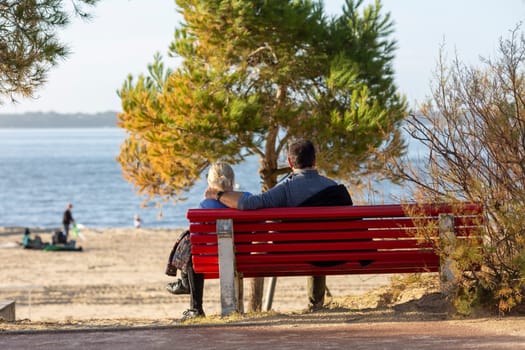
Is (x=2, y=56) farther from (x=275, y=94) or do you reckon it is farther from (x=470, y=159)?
(x=275, y=94)

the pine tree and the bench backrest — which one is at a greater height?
the pine tree

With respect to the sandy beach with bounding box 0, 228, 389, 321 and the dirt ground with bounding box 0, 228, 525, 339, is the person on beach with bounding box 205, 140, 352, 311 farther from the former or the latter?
the sandy beach with bounding box 0, 228, 389, 321

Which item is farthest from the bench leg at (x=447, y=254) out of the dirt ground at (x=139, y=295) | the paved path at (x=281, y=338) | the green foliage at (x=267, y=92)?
the green foliage at (x=267, y=92)

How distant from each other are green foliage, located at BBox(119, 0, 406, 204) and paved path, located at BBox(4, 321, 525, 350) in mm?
5781

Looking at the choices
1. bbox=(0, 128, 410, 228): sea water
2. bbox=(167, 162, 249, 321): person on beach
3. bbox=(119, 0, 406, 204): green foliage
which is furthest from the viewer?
bbox=(0, 128, 410, 228): sea water

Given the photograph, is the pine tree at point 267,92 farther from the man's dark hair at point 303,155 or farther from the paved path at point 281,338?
the paved path at point 281,338

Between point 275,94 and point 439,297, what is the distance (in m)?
6.28

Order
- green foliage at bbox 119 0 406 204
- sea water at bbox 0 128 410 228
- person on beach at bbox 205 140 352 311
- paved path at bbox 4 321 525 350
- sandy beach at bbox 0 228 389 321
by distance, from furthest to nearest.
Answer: sea water at bbox 0 128 410 228
sandy beach at bbox 0 228 389 321
green foliage at bbox 119 0 406 204
person on beach at bbox 205 140 352 311
paved path at bbox 4 321 525 350

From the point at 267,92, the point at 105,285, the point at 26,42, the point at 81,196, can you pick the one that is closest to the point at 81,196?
the point at 81,196

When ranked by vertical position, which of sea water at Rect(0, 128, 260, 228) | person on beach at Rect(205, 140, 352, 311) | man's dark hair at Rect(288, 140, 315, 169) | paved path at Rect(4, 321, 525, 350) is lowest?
paved path at Rect(4, 321, 525, 350)

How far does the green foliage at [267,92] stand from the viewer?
39.1 ft

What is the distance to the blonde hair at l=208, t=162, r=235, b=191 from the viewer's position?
23.7ft

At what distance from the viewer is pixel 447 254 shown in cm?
658

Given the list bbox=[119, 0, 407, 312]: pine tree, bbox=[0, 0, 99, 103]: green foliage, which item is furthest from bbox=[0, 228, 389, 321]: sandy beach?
bbox=[0, 0, 99, 103]: green foliage
